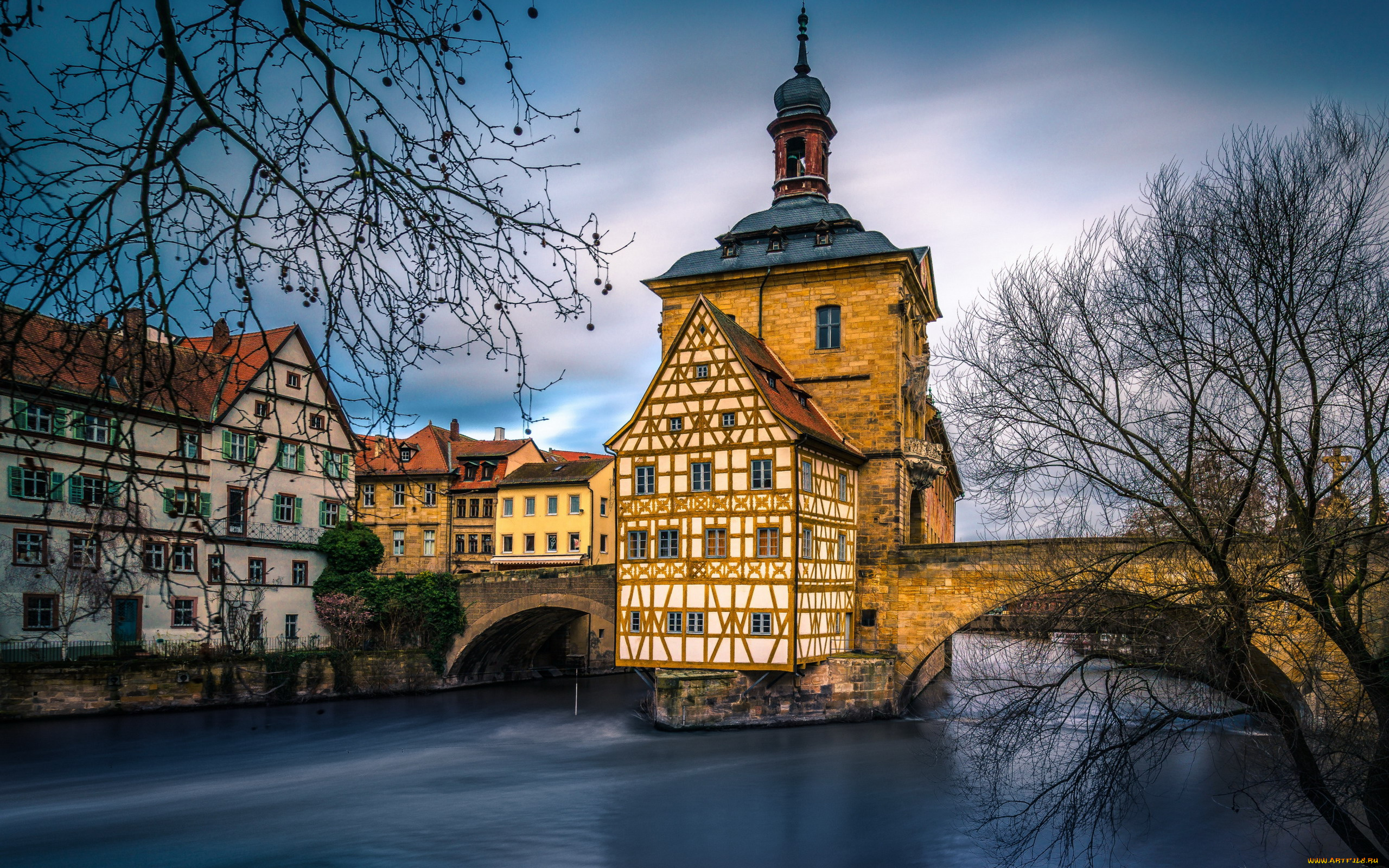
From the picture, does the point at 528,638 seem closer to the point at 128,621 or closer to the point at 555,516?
the point at 555,516

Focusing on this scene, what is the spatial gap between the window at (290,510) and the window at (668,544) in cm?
1344

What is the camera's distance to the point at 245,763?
69.7ft

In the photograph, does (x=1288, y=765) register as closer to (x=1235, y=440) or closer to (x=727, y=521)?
(x=1235, y=440)

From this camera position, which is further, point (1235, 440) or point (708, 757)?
point (708, 757)

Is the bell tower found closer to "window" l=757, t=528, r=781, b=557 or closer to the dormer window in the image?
the dormer window

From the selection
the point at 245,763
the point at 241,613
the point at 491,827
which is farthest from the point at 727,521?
the point at 241,613

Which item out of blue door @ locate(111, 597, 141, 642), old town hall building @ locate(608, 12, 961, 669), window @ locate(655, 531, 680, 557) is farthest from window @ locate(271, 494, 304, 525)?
window @ locate(655, 531, 680, 557)

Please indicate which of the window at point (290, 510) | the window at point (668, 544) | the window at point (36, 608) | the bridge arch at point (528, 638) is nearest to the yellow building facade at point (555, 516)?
the bridge arch at point (528, 638)

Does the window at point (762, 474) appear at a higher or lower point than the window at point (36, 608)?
higher

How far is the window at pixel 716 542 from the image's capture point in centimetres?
2323

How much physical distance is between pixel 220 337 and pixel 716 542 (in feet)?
66.5

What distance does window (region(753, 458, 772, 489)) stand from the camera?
904 inches

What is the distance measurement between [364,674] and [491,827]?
54.4ft

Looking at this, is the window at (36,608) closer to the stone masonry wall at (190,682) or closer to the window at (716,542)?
the stone masonry wall at (190,682)
